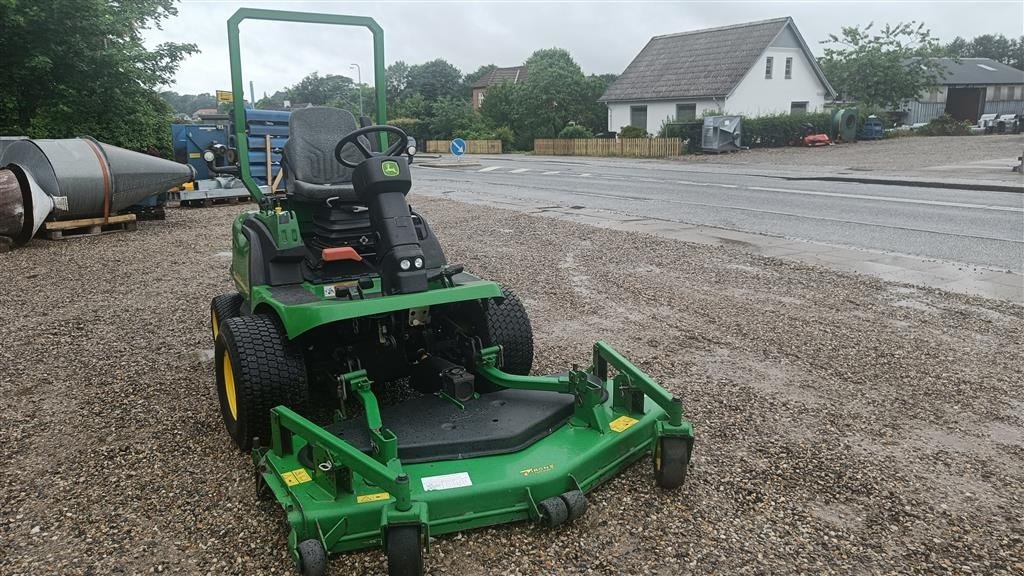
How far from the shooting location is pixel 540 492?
3012 mm

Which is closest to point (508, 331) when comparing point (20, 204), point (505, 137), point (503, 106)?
point (20, 204)

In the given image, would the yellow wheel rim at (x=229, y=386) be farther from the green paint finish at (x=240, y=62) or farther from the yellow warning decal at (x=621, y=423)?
the yellow warning decal at (x=621, y=423)

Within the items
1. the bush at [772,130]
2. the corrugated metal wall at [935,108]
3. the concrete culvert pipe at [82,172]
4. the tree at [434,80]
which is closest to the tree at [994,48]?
the corrugated metal wall at [935,108]

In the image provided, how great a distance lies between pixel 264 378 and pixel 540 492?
1444 mm

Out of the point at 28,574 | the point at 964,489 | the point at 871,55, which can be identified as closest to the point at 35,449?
the point at 28,574

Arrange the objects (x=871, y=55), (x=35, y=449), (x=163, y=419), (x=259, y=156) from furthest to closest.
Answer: (x=871, y=55) → (x=259, y=156) → (x=163, y=419) → (x=35, y=449)

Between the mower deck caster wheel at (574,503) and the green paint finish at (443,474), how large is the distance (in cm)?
6

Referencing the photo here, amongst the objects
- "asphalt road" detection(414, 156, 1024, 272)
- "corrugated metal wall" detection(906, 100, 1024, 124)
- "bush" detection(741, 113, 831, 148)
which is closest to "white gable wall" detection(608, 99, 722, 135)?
"bush" detection(741, 113, 831, 148)

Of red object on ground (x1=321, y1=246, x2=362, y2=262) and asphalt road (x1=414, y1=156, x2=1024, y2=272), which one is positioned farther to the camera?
asphalt road (x1=414, y1=156, x2=1024, y2=272)

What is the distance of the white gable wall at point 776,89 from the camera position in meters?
36.3

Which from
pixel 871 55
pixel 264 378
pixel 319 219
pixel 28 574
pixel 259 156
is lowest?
pixel 28 574

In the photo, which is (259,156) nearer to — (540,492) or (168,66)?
(540,492)

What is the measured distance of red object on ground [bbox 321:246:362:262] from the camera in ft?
13.2

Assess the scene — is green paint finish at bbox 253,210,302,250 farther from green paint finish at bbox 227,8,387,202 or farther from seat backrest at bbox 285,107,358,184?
green paint finish at bbox 227,8,387,202
